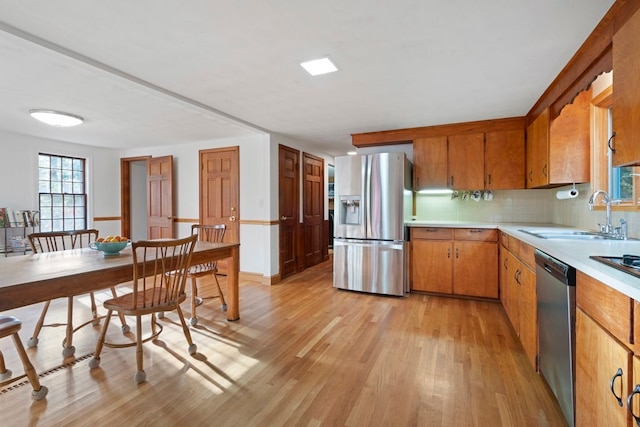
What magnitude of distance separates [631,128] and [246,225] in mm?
4179

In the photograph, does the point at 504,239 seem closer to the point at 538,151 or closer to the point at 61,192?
the point at 538,151

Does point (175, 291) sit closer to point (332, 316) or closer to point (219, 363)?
point (219, 363)

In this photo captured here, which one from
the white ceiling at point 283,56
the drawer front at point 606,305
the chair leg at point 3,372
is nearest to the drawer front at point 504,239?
the white ceiling at point 283,56

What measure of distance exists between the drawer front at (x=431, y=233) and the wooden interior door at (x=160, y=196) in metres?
3.98

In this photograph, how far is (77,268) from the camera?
1.85 metres

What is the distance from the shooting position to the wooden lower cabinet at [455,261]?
3469 mm

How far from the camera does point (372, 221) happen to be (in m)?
3.83

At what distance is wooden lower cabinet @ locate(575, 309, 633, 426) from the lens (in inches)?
39.1

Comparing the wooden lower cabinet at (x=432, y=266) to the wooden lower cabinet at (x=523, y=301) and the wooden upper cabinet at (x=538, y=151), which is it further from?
the wooden upper cabinet at (x=538, y=151)

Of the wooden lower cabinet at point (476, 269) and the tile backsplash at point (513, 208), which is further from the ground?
the tile backsplash at point (513, 208)

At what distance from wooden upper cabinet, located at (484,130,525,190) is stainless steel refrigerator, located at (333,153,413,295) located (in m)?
0.96

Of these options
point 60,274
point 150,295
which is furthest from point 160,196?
point 60,274

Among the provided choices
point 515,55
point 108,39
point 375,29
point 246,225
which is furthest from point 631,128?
point 246,225

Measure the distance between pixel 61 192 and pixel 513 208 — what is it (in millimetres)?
6893
